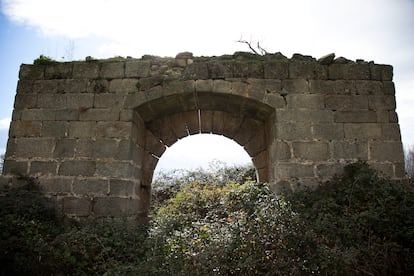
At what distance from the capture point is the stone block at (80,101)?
5.16 metres

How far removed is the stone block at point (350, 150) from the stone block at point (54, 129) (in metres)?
4.17

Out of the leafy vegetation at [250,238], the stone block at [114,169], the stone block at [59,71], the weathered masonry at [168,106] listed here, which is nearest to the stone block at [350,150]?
the weathered masonry at [168,106]

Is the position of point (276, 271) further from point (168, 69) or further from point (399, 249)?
point (168, 69)

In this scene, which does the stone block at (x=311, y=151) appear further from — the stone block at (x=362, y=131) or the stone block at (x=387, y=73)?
the stone block at (x=387, y=73)

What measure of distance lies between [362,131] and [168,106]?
3.13 metres

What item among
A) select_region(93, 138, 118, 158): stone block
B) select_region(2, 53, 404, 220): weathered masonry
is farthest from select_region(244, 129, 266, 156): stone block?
select_region(93, 138, 118, 158): stone block

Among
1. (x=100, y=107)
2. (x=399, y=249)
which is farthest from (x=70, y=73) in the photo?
(x=399, y=249)

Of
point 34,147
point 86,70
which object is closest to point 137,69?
point 86,70

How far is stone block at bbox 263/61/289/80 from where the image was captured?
5.13m

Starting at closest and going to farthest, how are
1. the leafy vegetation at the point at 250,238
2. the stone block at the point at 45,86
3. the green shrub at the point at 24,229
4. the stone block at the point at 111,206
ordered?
the leafy vegetation at the point at 250,238 < the green shrub at the point at 24,229 < the stone block at the point at 111,206 < the stone block at the point at 45,86

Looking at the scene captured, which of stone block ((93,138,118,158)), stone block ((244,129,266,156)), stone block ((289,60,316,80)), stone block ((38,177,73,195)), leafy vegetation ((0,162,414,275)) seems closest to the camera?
leafy vegetation ((0,162,414,275))

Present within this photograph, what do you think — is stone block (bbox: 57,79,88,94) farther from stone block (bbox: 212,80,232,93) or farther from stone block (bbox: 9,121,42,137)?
stone block (bbox: 212,80,232,93)

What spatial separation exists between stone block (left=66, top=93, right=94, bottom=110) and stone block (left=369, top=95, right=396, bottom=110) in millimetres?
4435

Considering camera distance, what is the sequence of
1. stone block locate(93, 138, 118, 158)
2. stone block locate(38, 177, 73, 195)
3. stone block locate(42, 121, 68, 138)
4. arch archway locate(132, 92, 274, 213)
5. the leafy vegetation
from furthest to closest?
arch archway locate(132, 92, 274, 213) < stone block locate(42, 121, 68, 138) < stone block locate(93, 138, 118, 158) < stone block locate(38, 177, 73, 195) < the leafy vegetation
